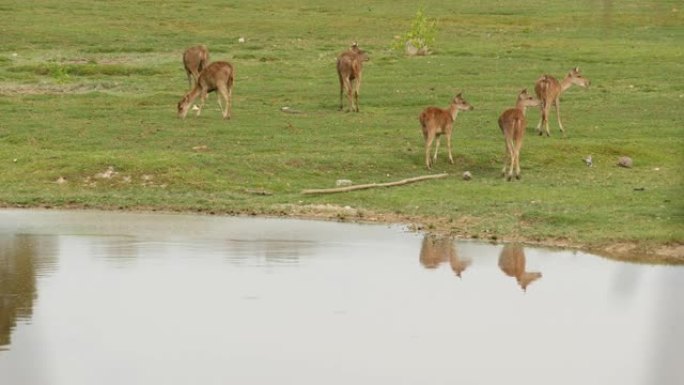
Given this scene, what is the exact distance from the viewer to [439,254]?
1507 centimetres

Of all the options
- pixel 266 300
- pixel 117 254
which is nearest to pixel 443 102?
pixel 117 254

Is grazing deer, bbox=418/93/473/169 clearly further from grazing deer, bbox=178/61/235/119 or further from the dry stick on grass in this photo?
grazing deer, bbox=178/61/235/119

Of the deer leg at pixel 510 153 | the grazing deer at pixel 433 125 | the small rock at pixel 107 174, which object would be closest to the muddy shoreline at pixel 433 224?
the small rock at pixel 107 174

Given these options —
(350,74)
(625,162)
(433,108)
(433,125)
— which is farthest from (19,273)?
(350,74)

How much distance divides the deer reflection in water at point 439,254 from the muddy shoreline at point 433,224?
33 centimetres

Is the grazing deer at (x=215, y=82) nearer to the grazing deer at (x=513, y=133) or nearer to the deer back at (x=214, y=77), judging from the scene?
the deer back at (x=214, y=77)

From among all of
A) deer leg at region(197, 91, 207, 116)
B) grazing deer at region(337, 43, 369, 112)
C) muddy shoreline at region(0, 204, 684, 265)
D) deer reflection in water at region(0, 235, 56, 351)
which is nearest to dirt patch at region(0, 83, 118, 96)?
deer leg at region(197, 91, 207, 116)

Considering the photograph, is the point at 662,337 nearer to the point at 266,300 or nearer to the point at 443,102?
the point at 266,300

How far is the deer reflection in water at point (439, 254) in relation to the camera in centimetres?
1435

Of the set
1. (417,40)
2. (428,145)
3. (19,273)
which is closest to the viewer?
(19,273)

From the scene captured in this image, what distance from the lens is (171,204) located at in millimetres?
18125

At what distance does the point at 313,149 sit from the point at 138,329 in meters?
10.8

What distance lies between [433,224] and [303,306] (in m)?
4.91

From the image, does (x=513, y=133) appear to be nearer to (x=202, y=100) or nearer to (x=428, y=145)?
(x=428, y=145)
